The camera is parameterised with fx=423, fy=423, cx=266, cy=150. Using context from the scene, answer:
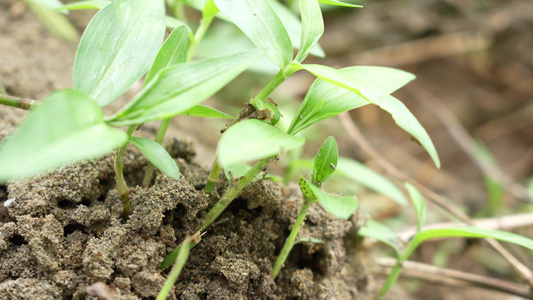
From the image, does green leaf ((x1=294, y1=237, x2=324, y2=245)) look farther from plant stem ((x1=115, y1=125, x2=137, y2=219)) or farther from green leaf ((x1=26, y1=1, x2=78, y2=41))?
green leaf ((x1=26, y1=1, x2=78, y2=41))

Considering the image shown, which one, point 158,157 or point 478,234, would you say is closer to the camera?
point 158,157

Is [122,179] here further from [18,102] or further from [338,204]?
[338,204]

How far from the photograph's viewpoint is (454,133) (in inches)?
90.1

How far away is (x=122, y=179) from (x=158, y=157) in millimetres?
102

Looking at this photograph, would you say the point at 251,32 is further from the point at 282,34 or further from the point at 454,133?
the point at 454,133

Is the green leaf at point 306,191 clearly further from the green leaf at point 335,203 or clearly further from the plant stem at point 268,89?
the plant stem at point 268,89

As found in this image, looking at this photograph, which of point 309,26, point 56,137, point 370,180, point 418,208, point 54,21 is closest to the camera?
point 56,137

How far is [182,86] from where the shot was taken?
57 cm

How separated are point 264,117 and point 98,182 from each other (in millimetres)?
377

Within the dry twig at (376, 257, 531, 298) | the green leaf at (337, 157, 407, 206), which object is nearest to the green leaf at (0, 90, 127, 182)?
the green leaf at (337, 157, 407, 206)

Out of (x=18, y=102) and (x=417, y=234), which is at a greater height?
(x=417, y=234)

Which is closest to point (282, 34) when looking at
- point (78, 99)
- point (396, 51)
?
point (78, 99)

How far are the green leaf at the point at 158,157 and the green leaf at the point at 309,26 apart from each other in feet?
0.90

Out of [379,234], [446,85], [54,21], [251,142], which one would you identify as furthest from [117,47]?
[446,85]
